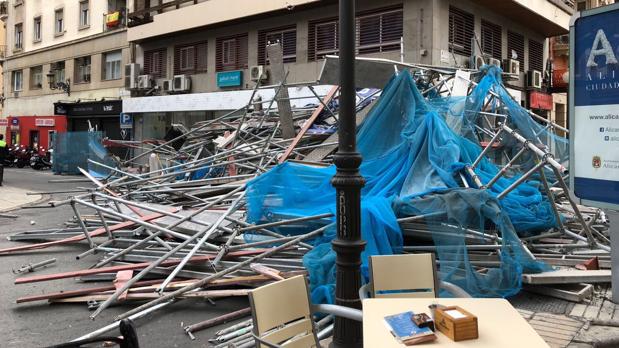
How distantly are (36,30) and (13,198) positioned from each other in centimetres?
2514

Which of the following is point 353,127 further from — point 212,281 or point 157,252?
point 157,252

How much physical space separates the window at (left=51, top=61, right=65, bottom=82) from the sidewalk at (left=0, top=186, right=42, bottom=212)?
56.5ft

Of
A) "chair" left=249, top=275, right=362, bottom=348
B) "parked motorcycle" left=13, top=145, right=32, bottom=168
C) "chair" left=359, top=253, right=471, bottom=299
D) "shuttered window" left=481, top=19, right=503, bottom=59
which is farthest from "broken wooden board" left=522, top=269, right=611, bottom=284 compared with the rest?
"parked motorcycle" left=13, top=145, right=32, bottom=168

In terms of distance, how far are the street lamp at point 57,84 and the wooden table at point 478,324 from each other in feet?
109

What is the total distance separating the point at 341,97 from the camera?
12.6ft

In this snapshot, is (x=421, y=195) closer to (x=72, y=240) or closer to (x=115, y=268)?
(x=115, y=268)

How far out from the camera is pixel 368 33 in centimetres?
1758

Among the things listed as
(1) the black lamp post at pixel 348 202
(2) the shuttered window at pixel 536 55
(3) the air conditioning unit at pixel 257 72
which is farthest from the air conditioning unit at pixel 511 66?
(1) the black lamp post at pixel 348 202

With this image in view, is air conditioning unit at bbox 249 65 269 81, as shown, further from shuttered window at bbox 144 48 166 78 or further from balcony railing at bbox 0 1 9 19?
balcony railing at bbox 0 1 9 19

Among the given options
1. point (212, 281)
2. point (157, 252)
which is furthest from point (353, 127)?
point (157, 252)

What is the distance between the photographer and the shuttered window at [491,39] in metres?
19.1

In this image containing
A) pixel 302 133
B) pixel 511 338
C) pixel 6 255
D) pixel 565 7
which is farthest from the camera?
pixel 565 7

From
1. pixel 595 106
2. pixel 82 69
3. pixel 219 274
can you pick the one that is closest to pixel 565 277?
pixel 595 106

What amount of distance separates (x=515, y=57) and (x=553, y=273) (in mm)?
17349
